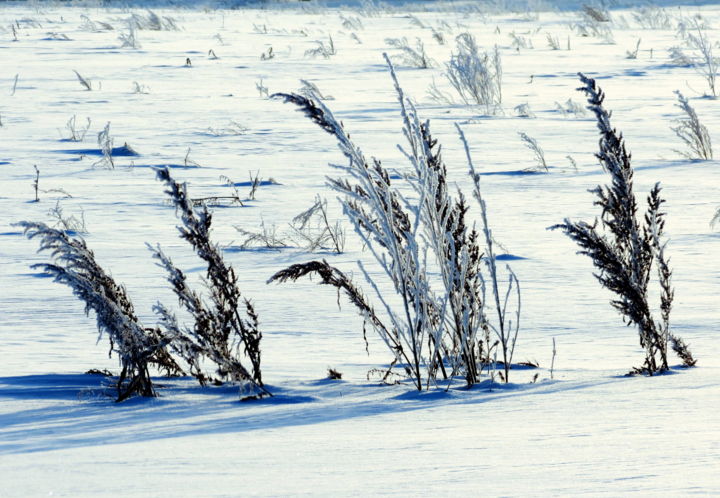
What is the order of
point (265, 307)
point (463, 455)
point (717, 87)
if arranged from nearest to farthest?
point (463, 455), point (265, 307), point (717, 87)

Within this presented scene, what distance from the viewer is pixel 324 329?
11.7 ft

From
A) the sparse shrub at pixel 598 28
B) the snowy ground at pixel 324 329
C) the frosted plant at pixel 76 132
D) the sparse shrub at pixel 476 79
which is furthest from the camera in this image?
the sparse shrub at pixel 598 28

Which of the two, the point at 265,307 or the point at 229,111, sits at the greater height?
the point at 229,111

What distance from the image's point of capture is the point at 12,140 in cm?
790

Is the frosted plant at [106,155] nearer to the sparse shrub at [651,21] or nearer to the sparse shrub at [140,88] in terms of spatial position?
the sparse shrub at [140,88]

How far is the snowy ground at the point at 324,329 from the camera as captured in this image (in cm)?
186

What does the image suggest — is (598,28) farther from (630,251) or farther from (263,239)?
(630,251)

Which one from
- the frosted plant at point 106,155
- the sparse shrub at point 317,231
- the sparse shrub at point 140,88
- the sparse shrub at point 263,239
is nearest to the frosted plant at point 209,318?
the sparse shrub at point 317,231

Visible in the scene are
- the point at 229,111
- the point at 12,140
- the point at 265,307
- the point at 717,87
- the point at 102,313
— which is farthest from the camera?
the point at 717,87

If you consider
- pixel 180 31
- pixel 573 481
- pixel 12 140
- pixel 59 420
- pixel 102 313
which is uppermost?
pixel 180 31

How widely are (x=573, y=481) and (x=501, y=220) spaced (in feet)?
12.5

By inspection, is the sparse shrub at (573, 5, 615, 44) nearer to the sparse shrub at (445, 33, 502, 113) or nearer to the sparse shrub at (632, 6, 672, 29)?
the sparse shrub at (632, 6, 672, 29)

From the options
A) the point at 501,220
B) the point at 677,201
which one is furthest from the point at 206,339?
the point at 677,201

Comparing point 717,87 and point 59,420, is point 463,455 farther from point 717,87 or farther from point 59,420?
point 717,87
